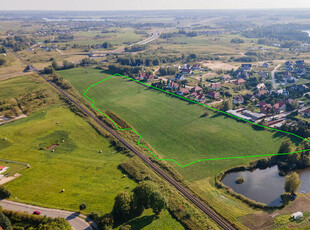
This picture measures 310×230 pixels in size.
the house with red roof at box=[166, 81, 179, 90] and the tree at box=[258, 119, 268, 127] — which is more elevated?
the house with red roof at box=[166, 81, 179, 90]

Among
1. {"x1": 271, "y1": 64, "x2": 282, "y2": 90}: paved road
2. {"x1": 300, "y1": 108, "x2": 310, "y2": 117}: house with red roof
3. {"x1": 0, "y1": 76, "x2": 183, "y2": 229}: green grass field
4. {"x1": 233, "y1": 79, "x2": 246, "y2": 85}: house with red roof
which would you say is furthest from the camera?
{"x1": 233, "y1": 79, "x2": 246, "y2": 85}: house with red roof

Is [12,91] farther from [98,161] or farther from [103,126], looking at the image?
[98,161]

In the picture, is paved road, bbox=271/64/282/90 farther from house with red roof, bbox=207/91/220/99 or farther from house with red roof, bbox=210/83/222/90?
house with red roof, bbox=207/91/220/99

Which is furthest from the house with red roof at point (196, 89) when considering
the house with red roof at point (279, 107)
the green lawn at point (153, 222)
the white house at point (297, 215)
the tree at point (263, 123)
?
the green lawn at point (153, 222)

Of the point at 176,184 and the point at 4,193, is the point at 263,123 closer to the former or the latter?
the point at 176,184

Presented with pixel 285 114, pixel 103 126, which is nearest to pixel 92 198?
pixel 103 126

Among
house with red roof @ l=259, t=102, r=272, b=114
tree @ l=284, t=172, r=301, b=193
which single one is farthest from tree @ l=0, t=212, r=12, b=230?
house with red roof @ l=259, t=102, r=272, b=114

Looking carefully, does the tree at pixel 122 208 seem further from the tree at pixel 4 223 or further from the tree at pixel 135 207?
the tree at pixel 4 223
